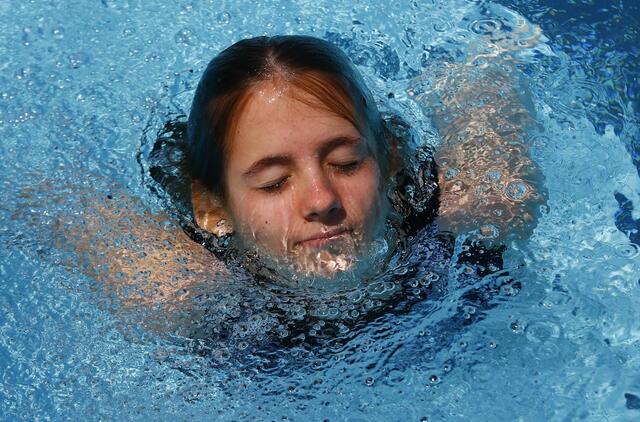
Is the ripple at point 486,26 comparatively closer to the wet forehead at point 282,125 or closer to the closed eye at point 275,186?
the wet forehead at point 282,125

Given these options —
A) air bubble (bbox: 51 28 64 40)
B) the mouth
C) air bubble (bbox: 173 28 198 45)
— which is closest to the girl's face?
the mouth

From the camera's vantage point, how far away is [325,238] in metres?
1.97

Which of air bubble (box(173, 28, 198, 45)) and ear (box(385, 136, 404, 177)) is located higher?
ear (box(385, 136, 404, 177))

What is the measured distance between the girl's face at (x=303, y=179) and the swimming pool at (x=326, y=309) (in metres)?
0.22

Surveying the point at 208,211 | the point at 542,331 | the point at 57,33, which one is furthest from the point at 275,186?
the point at 57,33

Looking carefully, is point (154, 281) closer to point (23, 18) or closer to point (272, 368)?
point (272, 368)

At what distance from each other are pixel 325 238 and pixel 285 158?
0.19 metres

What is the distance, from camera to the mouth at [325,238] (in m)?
1.96

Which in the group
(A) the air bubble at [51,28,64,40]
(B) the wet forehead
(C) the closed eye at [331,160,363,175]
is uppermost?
(B) the wet forehead

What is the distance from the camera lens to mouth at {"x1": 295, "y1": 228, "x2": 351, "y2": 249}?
1963 millimetres

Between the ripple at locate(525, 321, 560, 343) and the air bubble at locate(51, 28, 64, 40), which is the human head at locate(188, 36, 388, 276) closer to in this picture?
the ripple at locate(525, 321, 560, 343)

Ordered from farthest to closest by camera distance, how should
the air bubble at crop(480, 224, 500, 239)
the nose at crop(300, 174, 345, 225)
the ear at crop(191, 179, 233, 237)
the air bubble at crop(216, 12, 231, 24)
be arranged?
the air bubble at crop(216, 12, 231, 24)
the air bubble at crop(480, 224, 500, 239)
the ear at crop(191, 179, 233, 237)
the nose at crop(300, 174, 345, 225)

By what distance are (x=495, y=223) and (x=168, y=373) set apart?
89 cm

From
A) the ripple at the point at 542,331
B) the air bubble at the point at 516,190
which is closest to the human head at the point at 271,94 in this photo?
the air bubble at the point at 516,190
